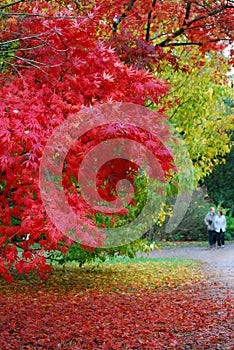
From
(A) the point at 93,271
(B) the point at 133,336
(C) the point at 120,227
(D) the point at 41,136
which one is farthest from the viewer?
(A) the point at 93,271

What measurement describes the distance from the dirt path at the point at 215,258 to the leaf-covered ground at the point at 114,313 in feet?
1.80

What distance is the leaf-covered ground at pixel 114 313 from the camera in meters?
6.24

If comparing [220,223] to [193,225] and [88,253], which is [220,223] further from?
[88,253]

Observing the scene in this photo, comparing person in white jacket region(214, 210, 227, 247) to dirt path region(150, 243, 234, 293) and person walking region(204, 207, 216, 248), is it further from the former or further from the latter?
dirt path region(150, 243, 234, 293)

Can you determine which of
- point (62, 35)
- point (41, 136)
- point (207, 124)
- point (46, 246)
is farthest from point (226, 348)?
point (207, 124)

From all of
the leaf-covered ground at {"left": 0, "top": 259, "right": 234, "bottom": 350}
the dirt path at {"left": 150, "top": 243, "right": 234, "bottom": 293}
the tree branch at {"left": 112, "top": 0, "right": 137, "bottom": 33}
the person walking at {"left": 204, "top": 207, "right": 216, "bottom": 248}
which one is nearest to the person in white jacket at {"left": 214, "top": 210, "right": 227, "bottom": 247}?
→ the person walking at {"left": 204, "top": 207, "right": 216, "bottom": 248}

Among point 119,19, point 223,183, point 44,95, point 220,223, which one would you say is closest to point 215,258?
point 220,223

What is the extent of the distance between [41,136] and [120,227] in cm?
640

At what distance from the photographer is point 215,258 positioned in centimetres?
1698

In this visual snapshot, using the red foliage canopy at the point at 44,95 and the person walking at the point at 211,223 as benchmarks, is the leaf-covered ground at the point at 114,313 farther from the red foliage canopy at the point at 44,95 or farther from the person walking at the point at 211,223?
the person walking at the point at 211,223

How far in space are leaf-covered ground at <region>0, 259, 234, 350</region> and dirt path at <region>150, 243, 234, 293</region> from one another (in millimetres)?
547

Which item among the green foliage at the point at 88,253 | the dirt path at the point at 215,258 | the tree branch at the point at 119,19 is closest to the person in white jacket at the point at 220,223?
the dirt path at the point at 215,258

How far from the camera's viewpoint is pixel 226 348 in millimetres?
5895

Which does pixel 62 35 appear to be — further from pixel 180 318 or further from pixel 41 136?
pixel 180 318
